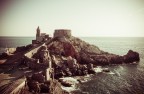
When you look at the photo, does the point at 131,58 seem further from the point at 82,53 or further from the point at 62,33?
the point at 62,33

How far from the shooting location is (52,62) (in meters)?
45.1

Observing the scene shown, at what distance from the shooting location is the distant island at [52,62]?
89.0 feet

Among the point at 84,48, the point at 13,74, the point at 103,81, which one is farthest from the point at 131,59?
the point at 13,74

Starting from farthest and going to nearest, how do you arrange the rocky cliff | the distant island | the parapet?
the parapet → the rocky cliff → the distant island

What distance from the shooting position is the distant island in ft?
89.0

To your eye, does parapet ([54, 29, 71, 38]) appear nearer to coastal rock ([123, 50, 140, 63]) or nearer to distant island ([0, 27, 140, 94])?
distant island ([0, 27, 140, 94])

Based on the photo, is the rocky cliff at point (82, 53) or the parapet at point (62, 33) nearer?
the rocky cliff at point (82, 53)

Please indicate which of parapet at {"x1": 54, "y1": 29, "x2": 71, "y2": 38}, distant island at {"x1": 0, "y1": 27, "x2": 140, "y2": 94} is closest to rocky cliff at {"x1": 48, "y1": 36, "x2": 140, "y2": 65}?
distant island at {"x1": 0, "y1": 27, "x2": 140, "y2": 94}

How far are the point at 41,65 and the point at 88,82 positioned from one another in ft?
36.1

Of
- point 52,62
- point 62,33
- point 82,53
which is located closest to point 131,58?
point 82,53

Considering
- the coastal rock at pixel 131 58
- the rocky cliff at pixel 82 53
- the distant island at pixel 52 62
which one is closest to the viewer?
the distant island at pixel 52 62

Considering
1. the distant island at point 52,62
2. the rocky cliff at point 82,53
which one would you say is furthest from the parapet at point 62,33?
the rocky cliff at point 82,53

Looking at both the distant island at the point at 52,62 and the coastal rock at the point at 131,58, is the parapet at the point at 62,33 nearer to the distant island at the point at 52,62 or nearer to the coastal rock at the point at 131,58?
the distant island at the point at 52,62

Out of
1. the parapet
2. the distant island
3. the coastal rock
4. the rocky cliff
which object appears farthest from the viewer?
the parapet
